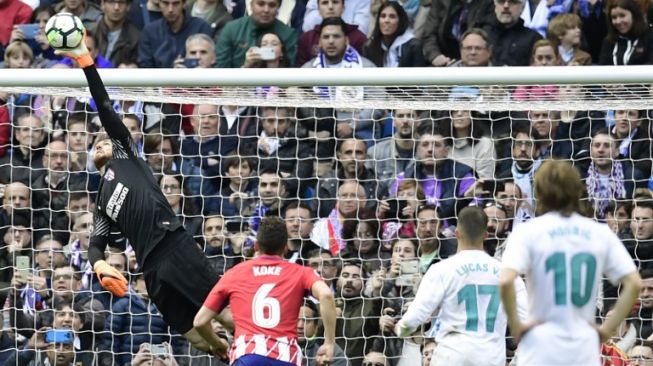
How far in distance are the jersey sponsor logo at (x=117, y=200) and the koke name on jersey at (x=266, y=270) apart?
1382mm

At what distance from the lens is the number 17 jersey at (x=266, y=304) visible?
8.27 meters

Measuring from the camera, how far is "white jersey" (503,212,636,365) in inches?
259

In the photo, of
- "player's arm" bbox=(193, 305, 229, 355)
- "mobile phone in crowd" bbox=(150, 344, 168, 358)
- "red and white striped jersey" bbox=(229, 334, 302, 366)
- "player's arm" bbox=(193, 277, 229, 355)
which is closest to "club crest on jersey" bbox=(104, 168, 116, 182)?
"player's arm" bbox=(193, 305, 229, 355)

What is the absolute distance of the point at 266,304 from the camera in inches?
326

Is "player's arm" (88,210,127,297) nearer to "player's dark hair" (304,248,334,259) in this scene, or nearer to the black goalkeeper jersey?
the black goalkeeper jersey

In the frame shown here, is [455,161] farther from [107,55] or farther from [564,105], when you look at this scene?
[107,55]

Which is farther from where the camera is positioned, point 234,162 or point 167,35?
point 167,35

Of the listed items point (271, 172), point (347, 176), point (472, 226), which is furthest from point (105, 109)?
point (347, 176)

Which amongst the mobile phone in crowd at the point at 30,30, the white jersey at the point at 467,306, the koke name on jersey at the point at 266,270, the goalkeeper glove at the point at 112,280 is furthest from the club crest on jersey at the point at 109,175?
the mobile phone in crowd at the point at 30,30

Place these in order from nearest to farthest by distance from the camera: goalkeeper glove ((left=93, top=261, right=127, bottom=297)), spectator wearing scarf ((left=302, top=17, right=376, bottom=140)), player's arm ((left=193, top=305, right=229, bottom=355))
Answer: player's arm ((left=193, top=305, right=229, bottom=355))
goalkeeper glove ((left=93, top=261, right=127, bottom=297))
spectator wearing scarf ((left=302, top=17, right=376, bottom=140))

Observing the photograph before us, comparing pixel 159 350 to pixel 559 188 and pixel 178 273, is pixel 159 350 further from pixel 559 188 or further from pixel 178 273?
pixel 559 188

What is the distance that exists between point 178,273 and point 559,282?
3363mm

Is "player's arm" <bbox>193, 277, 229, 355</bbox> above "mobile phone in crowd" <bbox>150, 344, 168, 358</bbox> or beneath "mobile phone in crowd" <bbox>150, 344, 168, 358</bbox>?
above

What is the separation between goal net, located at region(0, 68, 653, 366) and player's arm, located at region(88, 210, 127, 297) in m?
1.19
